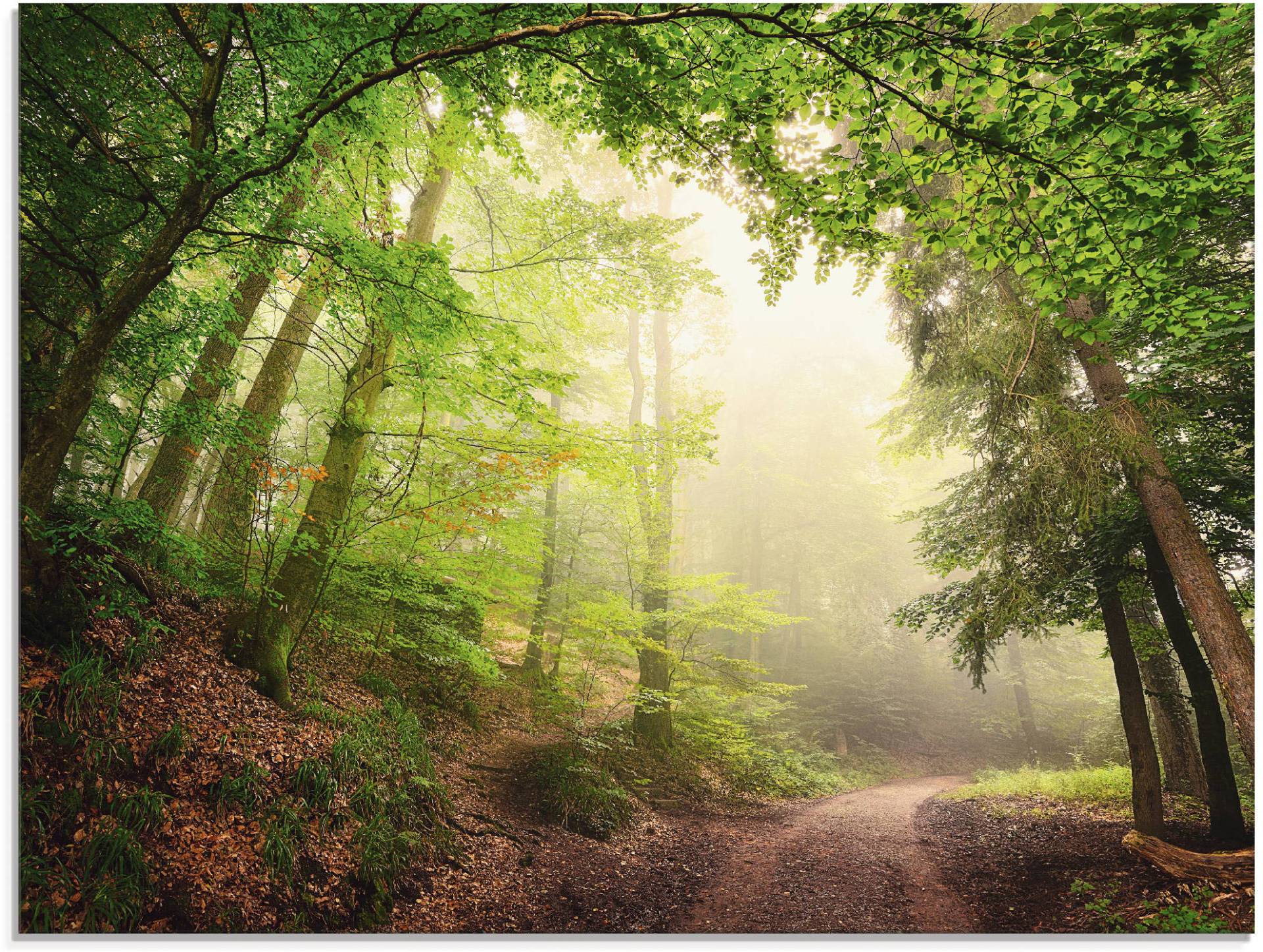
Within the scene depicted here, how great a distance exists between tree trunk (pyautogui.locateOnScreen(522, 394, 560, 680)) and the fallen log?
7.76 metres

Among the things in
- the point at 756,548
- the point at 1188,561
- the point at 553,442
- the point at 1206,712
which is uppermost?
the point at 756,548

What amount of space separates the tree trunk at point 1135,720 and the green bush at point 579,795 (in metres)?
5.23

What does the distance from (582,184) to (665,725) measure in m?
12.0

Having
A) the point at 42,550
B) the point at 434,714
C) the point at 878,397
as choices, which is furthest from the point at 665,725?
the point at 878,397

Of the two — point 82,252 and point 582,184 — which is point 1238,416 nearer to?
point 82,252

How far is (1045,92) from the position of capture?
1944mm

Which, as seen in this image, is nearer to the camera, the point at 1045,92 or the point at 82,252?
the point at 1045,92

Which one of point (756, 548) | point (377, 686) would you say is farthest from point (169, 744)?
point (756, 548)

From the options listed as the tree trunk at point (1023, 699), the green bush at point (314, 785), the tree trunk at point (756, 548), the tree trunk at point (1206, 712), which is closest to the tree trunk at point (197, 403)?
the green bush at point (314, 785)

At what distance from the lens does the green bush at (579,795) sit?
5000 millimetres

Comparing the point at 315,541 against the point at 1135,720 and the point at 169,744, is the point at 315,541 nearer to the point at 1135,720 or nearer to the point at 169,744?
the point at 169,744

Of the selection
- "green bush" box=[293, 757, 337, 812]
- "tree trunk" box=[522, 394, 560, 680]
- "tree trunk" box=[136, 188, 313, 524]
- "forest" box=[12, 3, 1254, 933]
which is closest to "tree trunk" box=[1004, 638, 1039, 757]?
"forest" box=[12, 3, 1254, 933]

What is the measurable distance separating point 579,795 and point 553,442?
12.9 ft

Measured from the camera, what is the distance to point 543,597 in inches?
382
